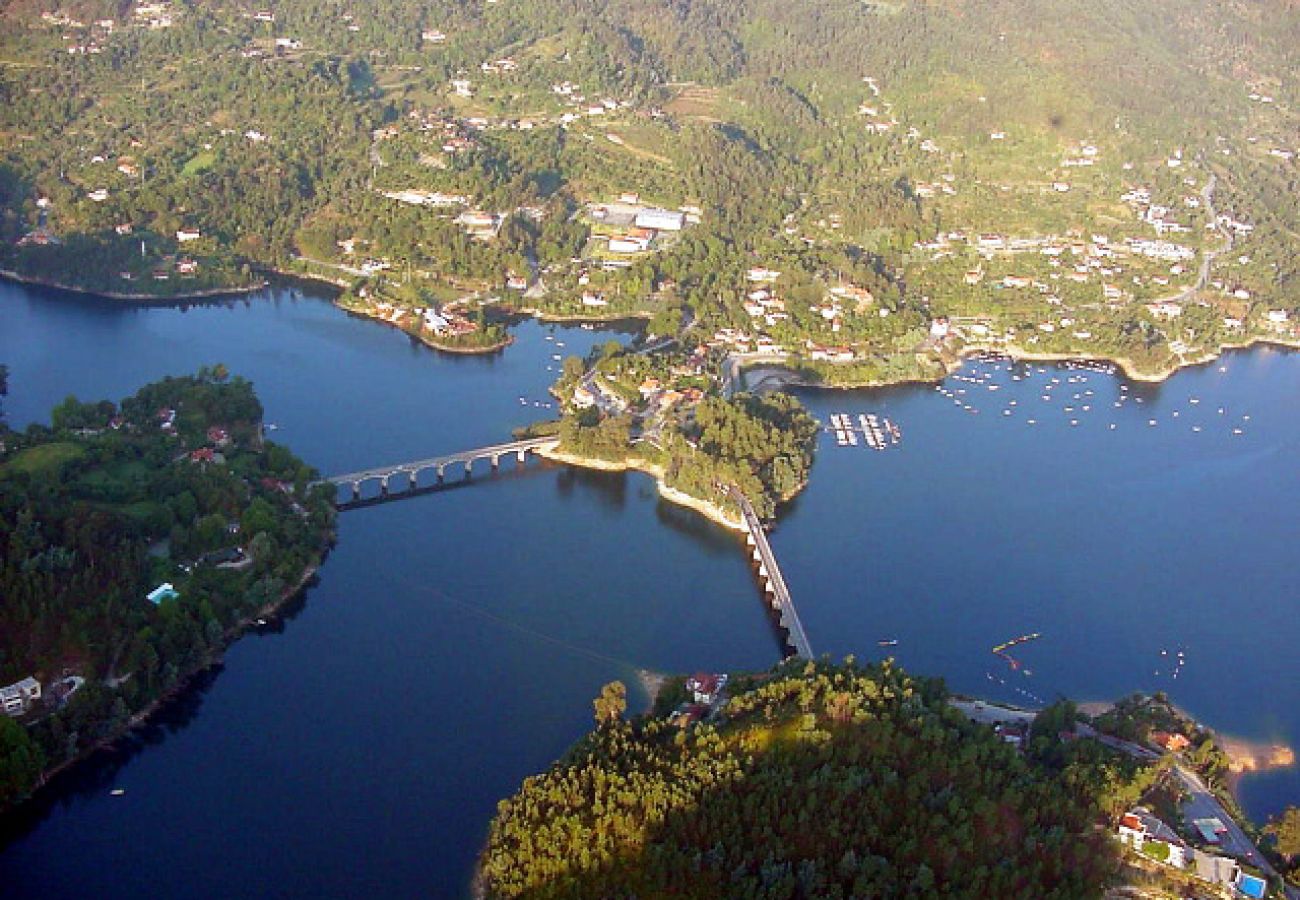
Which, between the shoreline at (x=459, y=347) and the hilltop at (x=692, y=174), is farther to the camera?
the hilltop at (x=692, y=174)

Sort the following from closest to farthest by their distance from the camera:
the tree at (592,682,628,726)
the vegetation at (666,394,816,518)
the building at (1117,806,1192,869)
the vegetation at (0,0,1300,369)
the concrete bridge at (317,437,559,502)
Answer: the building at (1117,806,1192,869)
the tree at (592,682,628,726)
the concrete bridge at (317,437,559,502)
the vegetation at (666,394,816,518)
the vegetation at (0,0,1300,369)

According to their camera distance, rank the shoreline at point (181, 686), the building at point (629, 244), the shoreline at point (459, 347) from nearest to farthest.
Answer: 1. the shoreline at point (181, 686)
2. the shoreline at point (459, 347)
3. the building at point (629, 244)

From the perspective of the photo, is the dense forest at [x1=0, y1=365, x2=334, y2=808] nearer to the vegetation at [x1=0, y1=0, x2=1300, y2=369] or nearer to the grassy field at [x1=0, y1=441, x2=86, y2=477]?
the grassy field at [x1=0, y1=441, x2=86, y2=477]

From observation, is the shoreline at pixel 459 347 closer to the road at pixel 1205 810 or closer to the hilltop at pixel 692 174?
the hilltop at pixel 692 174

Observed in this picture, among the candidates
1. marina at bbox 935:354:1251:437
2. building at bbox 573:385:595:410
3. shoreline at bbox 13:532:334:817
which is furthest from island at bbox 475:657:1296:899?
marina at bbox 935:354:1251:437

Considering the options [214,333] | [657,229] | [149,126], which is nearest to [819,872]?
[214,333]

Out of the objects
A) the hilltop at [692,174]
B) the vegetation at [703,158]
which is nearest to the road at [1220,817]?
the hilltop at [692,174]

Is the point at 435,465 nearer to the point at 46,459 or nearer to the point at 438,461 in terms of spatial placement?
the point at 438,461
